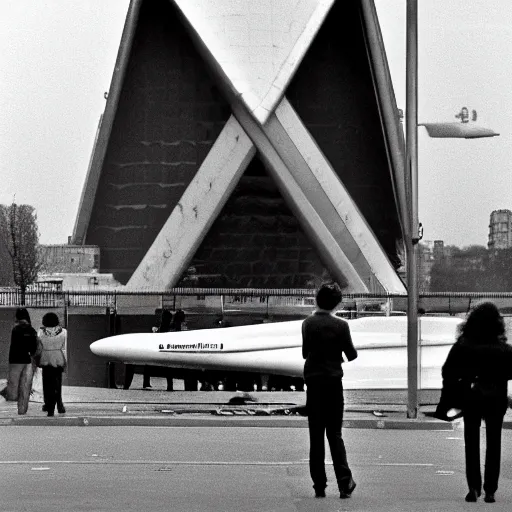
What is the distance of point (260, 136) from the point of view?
34.4 m

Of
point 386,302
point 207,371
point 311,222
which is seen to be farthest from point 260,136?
point 207,371

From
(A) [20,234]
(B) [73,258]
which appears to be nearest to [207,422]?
(B) [73,258]

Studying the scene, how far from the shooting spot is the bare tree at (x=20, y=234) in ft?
192

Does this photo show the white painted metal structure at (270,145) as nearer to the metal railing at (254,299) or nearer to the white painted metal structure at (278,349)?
the metal railing at (254,299)

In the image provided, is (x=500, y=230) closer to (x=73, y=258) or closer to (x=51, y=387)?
(x=73, y=258)

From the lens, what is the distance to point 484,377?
→ 8.16m

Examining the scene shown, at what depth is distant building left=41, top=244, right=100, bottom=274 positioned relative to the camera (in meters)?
35.6

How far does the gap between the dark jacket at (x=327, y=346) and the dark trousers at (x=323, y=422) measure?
0.05 m

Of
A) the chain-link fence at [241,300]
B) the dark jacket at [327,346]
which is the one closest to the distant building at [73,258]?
the chain-link fence at [241,300]

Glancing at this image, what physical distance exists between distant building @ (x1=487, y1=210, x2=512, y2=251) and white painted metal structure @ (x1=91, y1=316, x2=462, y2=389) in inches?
674

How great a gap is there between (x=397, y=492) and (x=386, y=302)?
2151 cm

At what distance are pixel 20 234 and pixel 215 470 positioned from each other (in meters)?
50.7

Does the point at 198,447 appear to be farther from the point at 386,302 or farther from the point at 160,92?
the point at 160,92

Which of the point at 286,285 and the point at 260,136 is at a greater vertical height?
the point at 260,136
